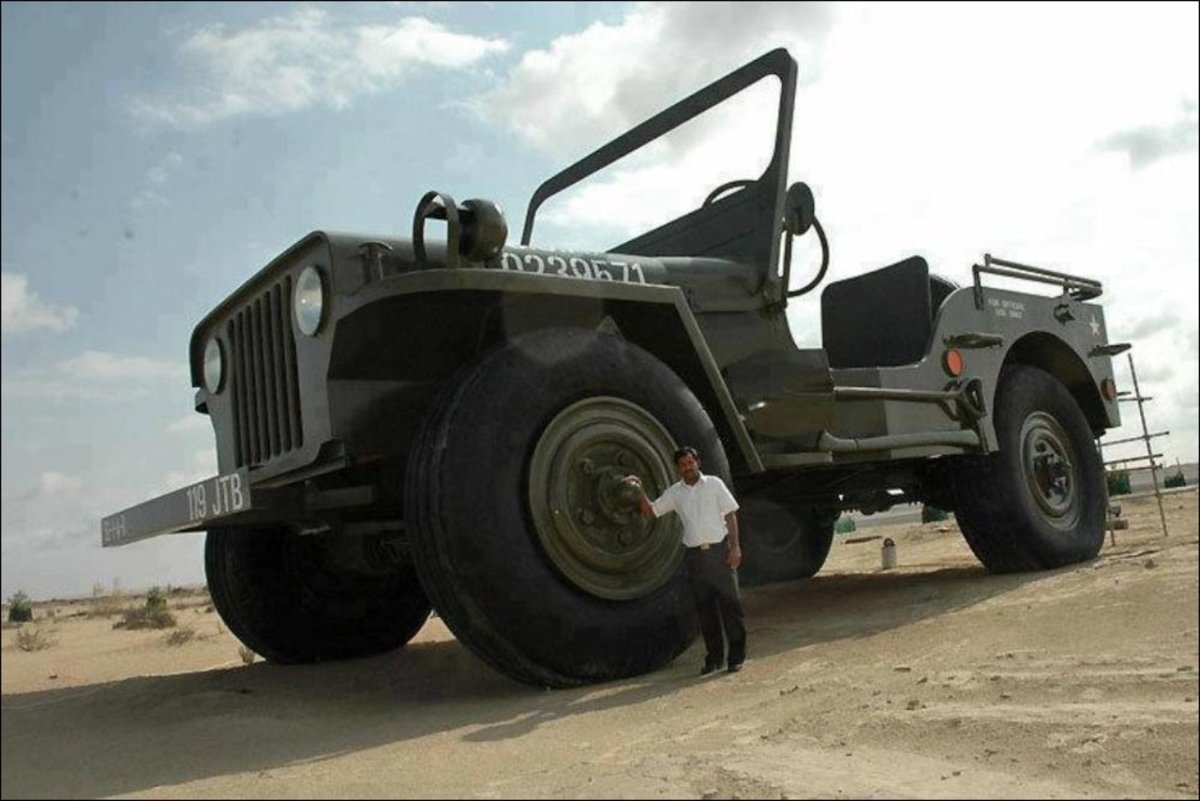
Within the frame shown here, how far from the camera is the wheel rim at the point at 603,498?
3.71 metres

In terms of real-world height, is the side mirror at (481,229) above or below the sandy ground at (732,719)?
above

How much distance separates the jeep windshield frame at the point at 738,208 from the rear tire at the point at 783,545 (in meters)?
2.54

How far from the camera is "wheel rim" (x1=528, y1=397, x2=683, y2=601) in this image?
146 inches

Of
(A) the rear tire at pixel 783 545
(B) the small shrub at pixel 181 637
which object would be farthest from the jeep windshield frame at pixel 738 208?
(B) the small shrub at pixel 181 637

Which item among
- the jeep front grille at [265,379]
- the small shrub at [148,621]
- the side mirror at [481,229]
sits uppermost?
the side mirror at [481,229]

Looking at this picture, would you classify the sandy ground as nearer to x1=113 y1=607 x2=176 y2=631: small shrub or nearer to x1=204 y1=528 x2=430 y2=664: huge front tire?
x1=204 y1=528 x2=430 y2=664: huge front tire

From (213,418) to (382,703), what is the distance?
1634 mm

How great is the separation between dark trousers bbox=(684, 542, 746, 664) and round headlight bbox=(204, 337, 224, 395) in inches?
84.2

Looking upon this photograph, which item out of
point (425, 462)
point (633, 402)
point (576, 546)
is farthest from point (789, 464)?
point (425, 462)

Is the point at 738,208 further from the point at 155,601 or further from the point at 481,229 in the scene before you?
the point at 155,601

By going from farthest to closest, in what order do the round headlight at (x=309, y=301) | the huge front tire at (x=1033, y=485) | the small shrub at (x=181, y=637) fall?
1. the small shrub at (x=181, y=637)
2. the huge front tire at (x=1033, y=485)
3. the round headlight at (x=309, y=301)

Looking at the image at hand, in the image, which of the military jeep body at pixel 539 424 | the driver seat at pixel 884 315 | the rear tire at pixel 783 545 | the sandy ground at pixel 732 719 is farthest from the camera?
the rear tire at pixel 783 545

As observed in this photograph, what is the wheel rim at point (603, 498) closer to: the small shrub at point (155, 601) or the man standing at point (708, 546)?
the man standing at point (708, 546)

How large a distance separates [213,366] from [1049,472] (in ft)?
16.1
